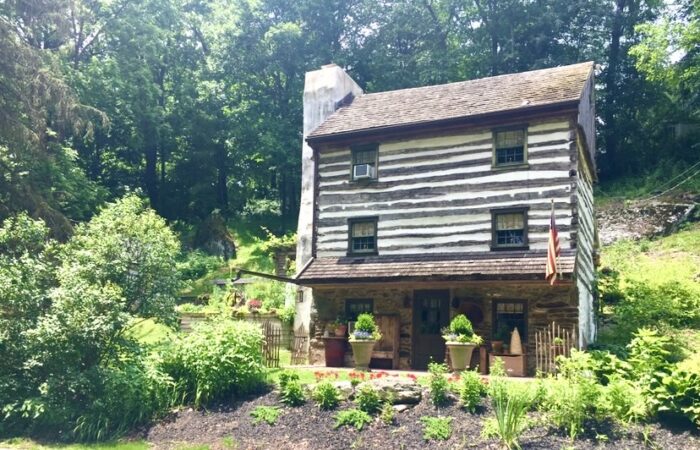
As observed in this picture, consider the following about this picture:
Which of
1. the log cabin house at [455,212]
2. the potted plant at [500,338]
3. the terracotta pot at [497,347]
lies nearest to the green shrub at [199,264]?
the log cabin house at [455,212]

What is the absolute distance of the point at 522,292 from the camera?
1694 cm

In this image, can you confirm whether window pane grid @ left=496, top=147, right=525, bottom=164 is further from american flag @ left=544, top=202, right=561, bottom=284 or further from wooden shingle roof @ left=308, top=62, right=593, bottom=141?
american flag @ left=544, top=202, right=561, bottom=284

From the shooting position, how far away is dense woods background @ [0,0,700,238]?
1423 inches

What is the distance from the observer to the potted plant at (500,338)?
53.3ft

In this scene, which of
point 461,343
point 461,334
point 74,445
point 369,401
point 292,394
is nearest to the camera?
point 74,445

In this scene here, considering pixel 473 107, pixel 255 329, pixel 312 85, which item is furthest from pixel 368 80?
pixel 255 329

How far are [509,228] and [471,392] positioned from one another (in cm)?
734

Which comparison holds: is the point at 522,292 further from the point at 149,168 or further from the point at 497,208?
the point at 149,168

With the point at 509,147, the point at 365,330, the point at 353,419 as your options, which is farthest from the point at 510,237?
the point at 353,419

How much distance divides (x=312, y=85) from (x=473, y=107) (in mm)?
7423

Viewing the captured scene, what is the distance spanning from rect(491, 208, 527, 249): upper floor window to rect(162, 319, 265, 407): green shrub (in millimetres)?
7515

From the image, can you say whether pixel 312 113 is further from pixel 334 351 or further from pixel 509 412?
pixel 509 412

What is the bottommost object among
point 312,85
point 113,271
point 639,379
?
point 639,379

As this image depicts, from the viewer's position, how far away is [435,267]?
17641mm
